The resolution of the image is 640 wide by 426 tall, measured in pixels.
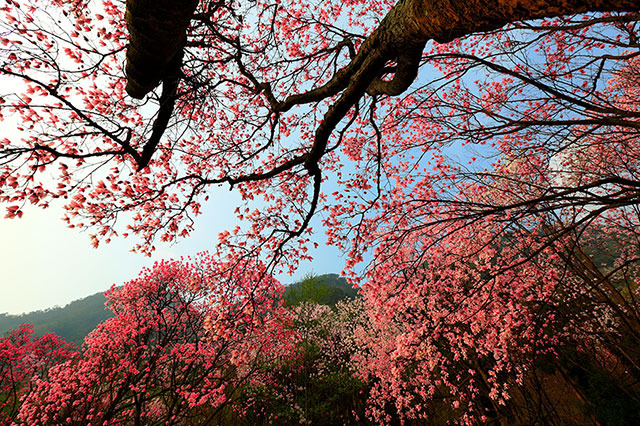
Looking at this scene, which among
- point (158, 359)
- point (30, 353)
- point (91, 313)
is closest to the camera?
point (158, 359)

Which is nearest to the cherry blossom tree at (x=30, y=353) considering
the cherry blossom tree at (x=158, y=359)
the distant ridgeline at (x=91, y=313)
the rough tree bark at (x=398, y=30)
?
the cherry blossom tree at (x=158, y=359)

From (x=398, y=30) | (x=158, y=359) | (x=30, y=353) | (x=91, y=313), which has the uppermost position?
(x=91, y=313)

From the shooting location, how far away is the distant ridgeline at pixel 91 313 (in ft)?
75.2

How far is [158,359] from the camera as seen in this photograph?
21.1 feet

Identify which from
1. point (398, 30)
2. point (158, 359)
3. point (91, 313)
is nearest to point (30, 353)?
point (158, 359)

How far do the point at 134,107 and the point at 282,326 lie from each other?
12.0 m

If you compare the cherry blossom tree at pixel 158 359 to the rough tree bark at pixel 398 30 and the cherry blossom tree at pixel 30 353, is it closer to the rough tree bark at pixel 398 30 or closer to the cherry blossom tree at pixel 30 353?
the cherry blossom tree at pixel 30 353

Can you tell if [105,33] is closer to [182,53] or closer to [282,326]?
[182,53]

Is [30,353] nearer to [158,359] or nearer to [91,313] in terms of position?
[158,359]

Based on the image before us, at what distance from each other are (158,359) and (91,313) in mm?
75013

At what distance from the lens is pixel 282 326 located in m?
12.7

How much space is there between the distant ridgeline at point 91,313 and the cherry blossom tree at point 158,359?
10101 millimetres

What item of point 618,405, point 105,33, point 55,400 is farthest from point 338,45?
point 618,405

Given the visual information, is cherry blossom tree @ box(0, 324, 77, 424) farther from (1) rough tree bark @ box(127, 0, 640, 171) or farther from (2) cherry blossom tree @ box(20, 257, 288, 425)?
(1) rough tree bark @ box(127, 0, 640, 171)
